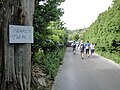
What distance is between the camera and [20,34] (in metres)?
6.19

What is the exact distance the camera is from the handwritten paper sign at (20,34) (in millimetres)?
6020

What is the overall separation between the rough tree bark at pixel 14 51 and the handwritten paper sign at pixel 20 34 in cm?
8

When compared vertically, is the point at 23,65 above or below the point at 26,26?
below

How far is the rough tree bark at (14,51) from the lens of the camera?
601cm

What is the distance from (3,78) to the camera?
20.6ft

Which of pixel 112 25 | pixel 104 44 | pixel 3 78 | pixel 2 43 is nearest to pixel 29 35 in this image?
pixel 2 43

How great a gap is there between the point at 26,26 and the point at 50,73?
8268mm

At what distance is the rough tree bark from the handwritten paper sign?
8 cm

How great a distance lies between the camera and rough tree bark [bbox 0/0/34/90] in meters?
6.01

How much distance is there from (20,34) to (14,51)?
1.19ft

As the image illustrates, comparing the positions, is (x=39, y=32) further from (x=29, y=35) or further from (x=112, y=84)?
(x=29, y=35)

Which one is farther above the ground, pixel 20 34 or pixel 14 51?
pixel 20 34

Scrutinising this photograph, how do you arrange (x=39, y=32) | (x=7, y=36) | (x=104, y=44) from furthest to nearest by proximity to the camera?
(x=104, y=44) → (x=39, y=32) → (x=7, y=36)

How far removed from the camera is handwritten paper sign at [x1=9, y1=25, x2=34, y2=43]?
19.8 ft
